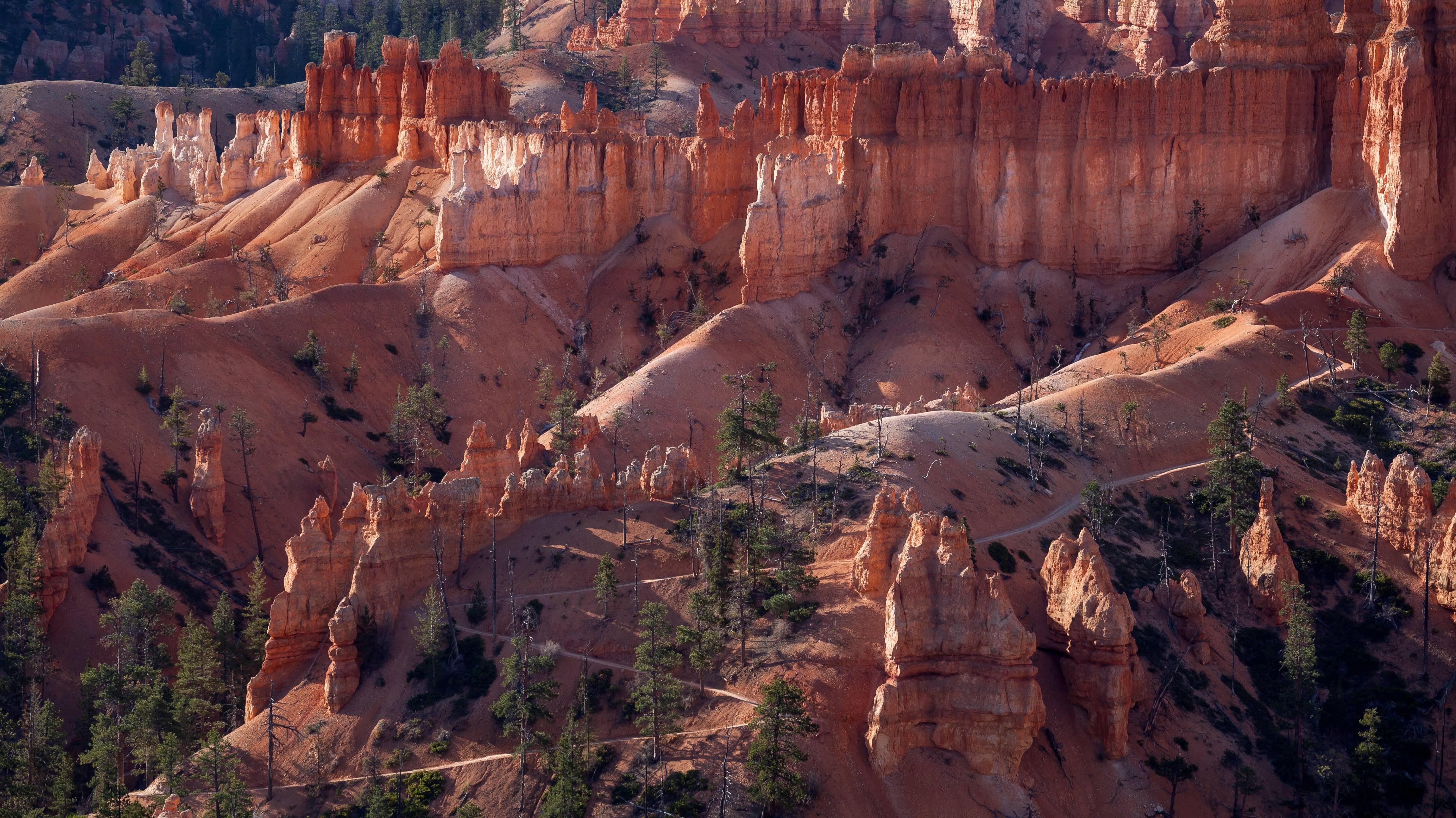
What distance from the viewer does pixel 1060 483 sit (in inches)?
3278

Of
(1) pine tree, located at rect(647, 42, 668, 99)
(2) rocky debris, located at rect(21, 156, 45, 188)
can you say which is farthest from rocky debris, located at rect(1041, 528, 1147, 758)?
(2) rocky debris, located at rect(21, 156, 45, 188)

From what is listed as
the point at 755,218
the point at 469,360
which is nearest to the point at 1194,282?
the point at 755,218

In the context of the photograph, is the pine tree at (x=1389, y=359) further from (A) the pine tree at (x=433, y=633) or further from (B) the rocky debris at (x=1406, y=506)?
(A) the pine tree at (x=433, y=633)

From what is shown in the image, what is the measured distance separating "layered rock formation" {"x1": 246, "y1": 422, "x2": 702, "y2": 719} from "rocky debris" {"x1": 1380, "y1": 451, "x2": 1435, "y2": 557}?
31762mm

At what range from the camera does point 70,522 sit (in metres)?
84.2

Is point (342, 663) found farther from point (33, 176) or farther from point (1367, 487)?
point (33, 176)

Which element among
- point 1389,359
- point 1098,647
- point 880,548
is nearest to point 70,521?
point 880,548

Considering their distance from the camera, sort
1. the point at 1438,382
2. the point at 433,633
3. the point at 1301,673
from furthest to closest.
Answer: the point at 1438,382 → the point at 1301,673 → the point at 433,633

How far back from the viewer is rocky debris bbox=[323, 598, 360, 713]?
71.1 metres

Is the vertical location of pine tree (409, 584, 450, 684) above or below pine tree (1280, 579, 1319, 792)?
above

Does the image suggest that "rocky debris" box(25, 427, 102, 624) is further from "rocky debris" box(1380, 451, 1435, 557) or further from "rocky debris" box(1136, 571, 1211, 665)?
"rocky debris" box(1380, 451, 1435, 557)

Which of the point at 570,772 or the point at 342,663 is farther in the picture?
the point at 342,663

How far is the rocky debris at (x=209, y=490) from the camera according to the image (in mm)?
91375

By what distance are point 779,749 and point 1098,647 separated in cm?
1444
